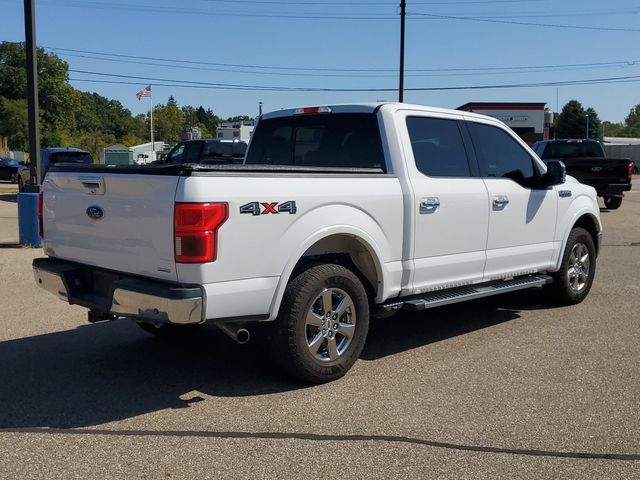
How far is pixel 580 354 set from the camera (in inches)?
227

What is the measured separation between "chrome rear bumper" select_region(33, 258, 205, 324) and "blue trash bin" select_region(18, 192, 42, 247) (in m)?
6.30

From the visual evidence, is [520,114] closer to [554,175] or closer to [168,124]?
[554,175]

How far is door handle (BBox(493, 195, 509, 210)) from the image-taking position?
20.4 ft

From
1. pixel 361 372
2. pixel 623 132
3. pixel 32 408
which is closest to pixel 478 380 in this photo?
pixel 361 372

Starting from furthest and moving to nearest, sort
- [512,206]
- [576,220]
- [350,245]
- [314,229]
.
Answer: [576,220] < [512,206] < [350,245] < [314,229]

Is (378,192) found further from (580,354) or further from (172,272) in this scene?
(580,354)

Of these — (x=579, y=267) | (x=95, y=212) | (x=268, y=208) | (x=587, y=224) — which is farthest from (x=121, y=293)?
(x=587, y=224)

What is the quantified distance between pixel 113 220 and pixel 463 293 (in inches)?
119

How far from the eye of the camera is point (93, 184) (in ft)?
15.7

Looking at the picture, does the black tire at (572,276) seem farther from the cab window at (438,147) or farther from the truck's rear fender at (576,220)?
the cab window at (438,147)

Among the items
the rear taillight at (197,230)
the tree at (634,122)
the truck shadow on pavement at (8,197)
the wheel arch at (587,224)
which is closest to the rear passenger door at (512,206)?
the wheel arch at (587,224)

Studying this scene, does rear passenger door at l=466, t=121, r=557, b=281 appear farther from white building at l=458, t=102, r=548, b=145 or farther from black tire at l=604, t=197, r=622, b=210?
white building at l=458, t=102, r=548, b=145

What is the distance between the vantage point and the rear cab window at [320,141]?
18.6 ft

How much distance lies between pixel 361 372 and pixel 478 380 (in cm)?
88
